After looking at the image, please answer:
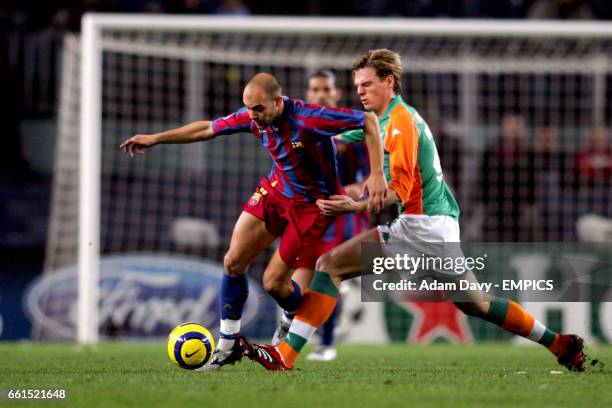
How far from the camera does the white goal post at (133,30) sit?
1006cm

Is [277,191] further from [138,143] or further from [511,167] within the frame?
[511,167]

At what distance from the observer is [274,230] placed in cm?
706

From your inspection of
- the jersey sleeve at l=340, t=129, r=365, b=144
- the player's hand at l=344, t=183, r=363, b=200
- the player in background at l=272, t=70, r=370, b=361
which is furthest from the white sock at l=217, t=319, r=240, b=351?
the player's hand at l=344, t=183, r=363, b=200

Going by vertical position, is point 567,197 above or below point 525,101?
below

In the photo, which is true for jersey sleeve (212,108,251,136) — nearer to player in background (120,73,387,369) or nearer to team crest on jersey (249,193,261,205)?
player in background (120,73,387,369)

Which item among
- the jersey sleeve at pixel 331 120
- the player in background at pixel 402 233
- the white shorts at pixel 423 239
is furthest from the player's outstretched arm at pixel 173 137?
the white shorts at pixel 423 239

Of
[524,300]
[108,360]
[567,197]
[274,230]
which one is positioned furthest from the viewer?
[567,197]

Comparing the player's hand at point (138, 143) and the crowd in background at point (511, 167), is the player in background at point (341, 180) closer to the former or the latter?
the player's hand at point (138, 143)

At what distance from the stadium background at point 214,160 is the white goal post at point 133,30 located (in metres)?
1.02

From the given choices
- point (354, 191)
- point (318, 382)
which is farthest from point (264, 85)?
point (354, 191)

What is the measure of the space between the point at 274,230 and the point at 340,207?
2.78 ft

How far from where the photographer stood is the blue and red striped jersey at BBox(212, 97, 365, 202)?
21.6 feet

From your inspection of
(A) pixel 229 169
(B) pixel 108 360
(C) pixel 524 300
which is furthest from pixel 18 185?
(C) pixel 524 300

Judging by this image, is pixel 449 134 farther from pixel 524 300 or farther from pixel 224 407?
pixel 224 407
